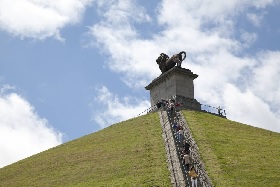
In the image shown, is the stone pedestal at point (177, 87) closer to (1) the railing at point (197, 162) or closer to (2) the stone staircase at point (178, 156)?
(2) the stone staircase at point (178, 156)

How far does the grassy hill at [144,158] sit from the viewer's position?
26484mm

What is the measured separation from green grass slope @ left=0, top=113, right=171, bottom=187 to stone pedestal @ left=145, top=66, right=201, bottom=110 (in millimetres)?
6113

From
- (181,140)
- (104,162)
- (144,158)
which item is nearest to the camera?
(144,158)

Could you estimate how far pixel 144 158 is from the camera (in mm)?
30391

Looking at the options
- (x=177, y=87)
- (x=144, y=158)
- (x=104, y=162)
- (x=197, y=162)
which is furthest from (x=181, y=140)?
(x=177, y=87)

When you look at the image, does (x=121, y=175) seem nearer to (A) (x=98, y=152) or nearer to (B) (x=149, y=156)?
(B) (x=149, y=156)

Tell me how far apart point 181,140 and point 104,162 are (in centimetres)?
613

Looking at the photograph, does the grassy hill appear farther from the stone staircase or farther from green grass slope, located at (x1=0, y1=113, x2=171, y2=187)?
the stone staircase

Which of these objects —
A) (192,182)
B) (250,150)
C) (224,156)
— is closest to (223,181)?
(192,182)

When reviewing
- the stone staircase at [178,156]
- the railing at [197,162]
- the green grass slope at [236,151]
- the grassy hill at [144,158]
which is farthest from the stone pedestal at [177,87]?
the railing at [197,162]

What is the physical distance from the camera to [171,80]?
49031 mm

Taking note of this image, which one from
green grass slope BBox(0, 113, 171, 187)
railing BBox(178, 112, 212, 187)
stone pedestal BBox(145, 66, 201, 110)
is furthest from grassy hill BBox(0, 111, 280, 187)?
stone pedestal BBox(145, 66, 201, 110)

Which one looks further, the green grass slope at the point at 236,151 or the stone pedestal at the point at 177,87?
the stone pedestal at the point at 177,87

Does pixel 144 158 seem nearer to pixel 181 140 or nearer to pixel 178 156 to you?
pixel 178 156
